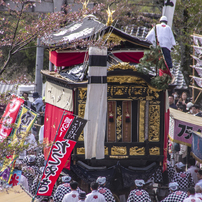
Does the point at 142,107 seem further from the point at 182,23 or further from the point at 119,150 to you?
the point at 182,23

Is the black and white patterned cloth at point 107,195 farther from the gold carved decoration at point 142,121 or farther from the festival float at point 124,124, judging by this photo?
the gold carved decoration at point 142,121

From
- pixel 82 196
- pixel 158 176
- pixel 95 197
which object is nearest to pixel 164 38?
pixel 158 176

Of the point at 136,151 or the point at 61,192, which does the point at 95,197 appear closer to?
the point at 61,192

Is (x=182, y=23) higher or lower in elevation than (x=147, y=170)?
higher

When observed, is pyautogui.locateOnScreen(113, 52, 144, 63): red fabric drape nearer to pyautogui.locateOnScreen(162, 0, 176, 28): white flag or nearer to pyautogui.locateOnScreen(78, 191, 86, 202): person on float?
Result: pyautogui.locateOnScreen(162, 0, 176, 28): white flag

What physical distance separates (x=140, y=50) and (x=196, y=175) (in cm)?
441

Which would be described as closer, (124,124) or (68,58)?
(124,124)

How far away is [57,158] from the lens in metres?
9.03

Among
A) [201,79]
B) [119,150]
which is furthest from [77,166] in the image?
[201,79]

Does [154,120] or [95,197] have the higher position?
[154,120]

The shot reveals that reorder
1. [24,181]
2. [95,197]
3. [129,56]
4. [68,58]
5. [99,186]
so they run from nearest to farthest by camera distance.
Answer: [95,197]
[99,186]
[24,181]
[68,58]
[129,56]

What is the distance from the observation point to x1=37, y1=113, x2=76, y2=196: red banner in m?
8.81

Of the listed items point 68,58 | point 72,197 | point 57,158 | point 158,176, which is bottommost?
point 158,176

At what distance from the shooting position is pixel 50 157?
29.4 ft
